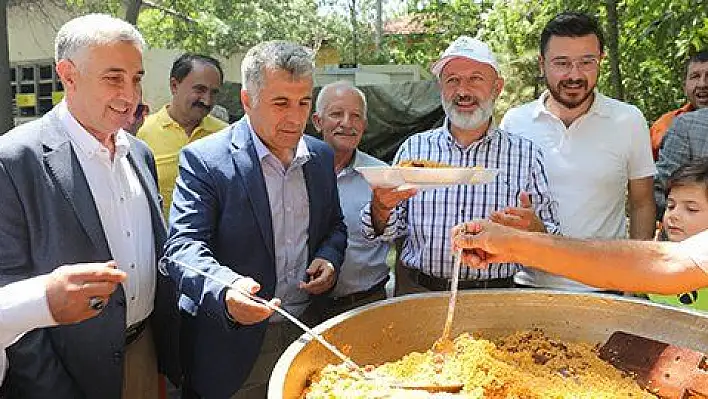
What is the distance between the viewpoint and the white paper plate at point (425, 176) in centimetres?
195

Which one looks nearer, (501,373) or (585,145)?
(501,373)

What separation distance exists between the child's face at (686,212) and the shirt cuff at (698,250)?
0.86m

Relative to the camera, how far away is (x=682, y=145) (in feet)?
10.1

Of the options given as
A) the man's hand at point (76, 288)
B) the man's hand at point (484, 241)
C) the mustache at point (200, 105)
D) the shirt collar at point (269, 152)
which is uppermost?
the mustache at point (200, 105)

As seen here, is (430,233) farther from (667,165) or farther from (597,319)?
(667,165)

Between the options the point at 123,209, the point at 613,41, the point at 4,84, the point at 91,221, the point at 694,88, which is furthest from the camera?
the point at 4,84

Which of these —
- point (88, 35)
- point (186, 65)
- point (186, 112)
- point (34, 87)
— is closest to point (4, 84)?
point (186, 65)

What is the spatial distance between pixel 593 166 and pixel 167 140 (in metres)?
2.12

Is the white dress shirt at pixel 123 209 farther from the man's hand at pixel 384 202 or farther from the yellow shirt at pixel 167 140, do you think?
the yellow shirt at pixel 167 140

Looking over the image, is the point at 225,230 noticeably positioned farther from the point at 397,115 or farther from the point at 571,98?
the point at 397,115

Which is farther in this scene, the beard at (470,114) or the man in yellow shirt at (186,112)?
the man in yellow shirt at (186,112)

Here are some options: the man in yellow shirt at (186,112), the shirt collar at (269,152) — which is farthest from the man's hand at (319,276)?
the man in yellow shirt at (186,112)

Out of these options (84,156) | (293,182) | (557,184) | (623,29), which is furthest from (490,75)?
(623,29)

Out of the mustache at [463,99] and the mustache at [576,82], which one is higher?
the mustache at [576,82]
